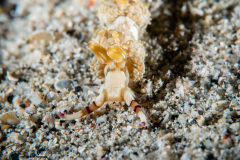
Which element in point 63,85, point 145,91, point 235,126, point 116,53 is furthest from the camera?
point 63,85

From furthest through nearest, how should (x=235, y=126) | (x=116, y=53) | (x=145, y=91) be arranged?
(x=145, y=91) → (x=116, y=53) → (x=235, y=126)

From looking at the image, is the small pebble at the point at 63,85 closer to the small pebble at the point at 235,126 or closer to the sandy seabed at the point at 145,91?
the sandy seabed at the point at 145,91

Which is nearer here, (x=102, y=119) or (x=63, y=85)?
(x=102, y=119)

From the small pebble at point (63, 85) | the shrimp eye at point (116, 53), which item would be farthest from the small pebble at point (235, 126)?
the small pebble at point (63, 85)

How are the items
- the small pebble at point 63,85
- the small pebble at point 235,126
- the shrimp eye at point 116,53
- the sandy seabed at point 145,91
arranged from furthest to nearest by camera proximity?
1. the small pebble at point 63,85
2. the shrimp eye at point 116,53
3. the sandy seabed at point 145,91
4. the small pebble at point 235,126

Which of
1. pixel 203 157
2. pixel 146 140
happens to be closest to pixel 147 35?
pixel 146 140

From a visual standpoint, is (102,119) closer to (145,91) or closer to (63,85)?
(145,91)

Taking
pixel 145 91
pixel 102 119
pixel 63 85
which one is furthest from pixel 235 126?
pixel 63 85

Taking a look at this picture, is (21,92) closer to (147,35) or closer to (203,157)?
(147,35)

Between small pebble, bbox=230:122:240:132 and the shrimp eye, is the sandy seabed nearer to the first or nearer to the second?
small pebble, bbox=230:122:240:132
